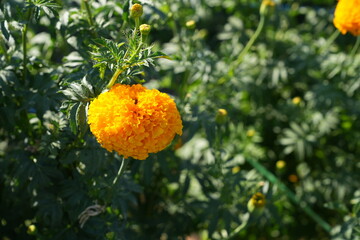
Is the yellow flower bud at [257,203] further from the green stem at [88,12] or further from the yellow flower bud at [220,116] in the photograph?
the green stem at [88,12]

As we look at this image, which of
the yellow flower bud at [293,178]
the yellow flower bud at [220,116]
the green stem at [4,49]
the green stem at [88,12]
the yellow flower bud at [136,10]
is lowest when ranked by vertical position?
the yellow flower bud at [293,178]

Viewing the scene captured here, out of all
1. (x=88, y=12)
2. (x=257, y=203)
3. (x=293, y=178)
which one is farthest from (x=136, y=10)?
(x=293, y=178)

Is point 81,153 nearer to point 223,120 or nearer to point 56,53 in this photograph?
point 223,120

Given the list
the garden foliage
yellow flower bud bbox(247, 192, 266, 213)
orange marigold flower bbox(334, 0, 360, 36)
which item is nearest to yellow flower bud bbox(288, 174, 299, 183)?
the garden foliage

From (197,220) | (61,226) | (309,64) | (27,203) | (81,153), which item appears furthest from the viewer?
(309,64)

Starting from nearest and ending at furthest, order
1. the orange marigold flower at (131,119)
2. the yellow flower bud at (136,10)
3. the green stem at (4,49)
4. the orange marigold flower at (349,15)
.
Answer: the orange marigold flower at (131,119), the yellow flower bud at (136,10), the green stem at (4,49), the orange marigold flower at (349,15)

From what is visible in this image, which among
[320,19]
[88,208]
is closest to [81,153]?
[88,208]

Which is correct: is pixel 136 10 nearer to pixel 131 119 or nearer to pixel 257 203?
pixel 131 119

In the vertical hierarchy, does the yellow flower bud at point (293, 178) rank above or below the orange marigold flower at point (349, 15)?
below

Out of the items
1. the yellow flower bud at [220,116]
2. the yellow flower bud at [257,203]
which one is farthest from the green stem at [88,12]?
the yellow flower bud at [257,203]
